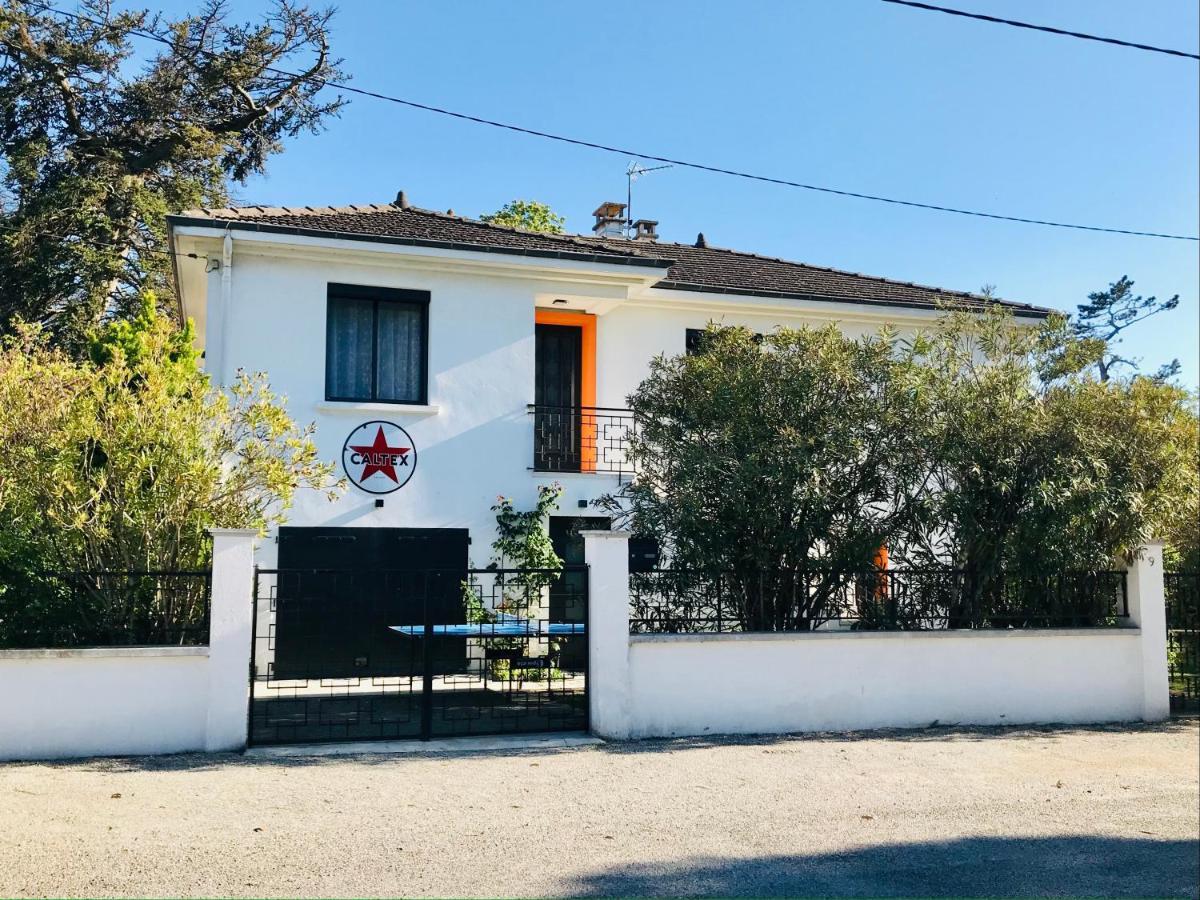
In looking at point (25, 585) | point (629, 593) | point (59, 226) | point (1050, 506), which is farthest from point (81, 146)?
point (1050, 506)

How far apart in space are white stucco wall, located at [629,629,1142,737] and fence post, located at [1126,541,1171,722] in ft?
0.33

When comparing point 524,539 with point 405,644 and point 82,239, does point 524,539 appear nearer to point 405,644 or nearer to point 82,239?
point 405,644

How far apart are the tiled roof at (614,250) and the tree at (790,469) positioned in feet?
6.67

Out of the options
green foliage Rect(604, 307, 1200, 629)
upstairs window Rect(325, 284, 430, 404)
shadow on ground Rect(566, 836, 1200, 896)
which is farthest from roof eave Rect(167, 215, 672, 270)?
shadow on ground Rect(566, 836, 1200, 896)

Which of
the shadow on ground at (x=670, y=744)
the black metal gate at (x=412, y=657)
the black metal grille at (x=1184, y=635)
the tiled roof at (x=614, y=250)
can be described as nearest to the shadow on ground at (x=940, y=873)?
the shadow on ground at (x=670, y=744)

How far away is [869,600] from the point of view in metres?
10.9

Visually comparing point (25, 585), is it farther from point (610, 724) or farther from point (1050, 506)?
point (1050, 506)

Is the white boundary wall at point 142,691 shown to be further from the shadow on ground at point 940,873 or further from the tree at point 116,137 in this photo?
the tree at point 116,137

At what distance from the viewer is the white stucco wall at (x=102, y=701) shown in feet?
27.8

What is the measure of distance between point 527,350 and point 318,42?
14212 mm

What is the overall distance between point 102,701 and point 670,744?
15.4ft

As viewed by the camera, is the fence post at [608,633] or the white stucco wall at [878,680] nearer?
the fence post at [608,633]

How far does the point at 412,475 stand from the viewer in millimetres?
14305

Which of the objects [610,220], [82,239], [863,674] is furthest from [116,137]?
[863,674]
